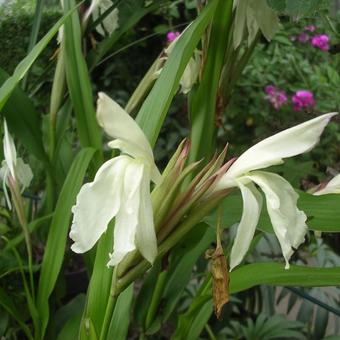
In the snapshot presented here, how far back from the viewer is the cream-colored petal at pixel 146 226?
0.42 metres

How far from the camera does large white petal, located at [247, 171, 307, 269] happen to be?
41 cm

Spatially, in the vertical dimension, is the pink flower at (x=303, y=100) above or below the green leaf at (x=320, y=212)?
below

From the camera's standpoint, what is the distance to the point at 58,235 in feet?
2.29

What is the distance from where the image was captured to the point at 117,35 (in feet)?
2.83

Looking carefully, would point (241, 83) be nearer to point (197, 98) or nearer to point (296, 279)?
point (197, 98)

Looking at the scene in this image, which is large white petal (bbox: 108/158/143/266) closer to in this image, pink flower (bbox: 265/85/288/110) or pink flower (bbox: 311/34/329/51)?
pink flower (bbox: 265/85/288/110)

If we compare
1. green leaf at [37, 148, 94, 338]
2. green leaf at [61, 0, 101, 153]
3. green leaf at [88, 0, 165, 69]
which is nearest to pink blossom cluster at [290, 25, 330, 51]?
green leaf at [88, 0, 165, 69]

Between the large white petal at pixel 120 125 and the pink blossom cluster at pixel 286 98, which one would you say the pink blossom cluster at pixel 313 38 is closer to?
the pink blossom cluster at pixel 286 98

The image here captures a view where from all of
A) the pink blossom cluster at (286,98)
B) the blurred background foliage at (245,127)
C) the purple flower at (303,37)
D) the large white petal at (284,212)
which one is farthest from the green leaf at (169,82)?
the purple flower at (303,37)

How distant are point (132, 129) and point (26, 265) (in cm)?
48

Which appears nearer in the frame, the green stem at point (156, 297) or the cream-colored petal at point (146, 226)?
the cream-colored petal at point (146, 226)

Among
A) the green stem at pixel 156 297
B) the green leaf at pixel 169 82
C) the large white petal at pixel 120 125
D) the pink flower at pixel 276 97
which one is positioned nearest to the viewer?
the large white petal at pixel 120 125

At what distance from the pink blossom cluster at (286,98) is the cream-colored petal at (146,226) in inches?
54.3

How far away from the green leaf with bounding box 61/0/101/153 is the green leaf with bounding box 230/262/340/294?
0.28 meters
